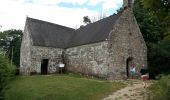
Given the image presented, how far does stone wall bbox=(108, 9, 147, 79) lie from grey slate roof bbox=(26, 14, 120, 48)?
0.96 meters

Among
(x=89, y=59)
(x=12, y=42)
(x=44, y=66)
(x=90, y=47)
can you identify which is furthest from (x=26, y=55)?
(x=12, y=42)

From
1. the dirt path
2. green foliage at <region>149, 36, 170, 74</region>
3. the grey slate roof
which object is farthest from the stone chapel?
the dirt path

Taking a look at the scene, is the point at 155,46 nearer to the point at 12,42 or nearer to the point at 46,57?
the point at 46,57

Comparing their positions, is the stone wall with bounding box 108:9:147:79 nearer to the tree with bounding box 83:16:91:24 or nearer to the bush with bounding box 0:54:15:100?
the bush with bounding box 0:54:15:100

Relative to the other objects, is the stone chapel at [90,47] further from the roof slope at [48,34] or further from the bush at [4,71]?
the bush at [4,71]

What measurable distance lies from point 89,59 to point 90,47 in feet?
4.31

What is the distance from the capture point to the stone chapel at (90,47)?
29469 mm

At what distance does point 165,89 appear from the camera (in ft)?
47.6

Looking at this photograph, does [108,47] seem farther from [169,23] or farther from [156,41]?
[169,23]

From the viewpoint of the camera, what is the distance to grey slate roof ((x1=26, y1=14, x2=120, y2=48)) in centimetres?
3140

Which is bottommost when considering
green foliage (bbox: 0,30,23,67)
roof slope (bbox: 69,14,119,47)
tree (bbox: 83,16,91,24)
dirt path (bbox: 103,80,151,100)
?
dirt path (bbox: 103,80,151,100)

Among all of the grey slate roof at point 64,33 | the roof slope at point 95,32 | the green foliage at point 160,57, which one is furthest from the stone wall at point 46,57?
the green foliage at point 160,57

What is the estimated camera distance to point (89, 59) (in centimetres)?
3159

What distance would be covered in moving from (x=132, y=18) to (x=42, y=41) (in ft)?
37.4
